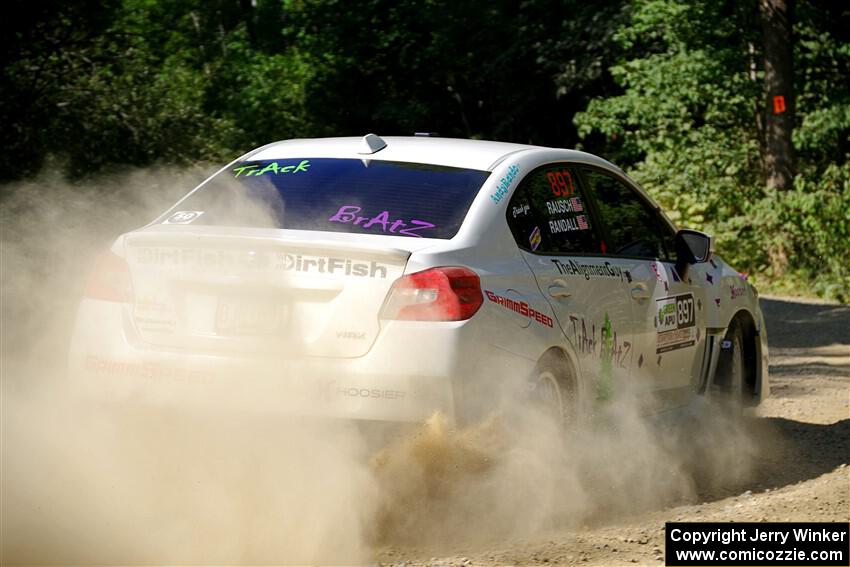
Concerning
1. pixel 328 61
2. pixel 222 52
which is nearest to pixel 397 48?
pixel 328 61

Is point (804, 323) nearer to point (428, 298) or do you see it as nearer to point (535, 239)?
point (535, 239)

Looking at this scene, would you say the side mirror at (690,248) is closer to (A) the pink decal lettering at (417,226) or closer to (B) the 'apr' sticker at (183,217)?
(A) the pink decal lettering at (417,226)

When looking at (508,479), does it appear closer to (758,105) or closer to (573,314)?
(573,314)

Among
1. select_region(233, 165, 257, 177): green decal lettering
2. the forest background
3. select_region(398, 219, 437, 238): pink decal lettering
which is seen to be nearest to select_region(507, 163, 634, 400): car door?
select_region(398, 219, 437, 238): pink decal lettering

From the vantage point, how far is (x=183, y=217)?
5551 millimetres

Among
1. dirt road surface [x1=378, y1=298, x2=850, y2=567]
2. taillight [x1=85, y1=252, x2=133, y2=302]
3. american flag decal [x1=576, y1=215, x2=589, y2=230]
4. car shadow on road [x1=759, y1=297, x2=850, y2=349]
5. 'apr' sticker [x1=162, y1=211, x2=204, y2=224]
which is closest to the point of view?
dirt road surface [x1=378, y1=298, x2=850, y2=567]

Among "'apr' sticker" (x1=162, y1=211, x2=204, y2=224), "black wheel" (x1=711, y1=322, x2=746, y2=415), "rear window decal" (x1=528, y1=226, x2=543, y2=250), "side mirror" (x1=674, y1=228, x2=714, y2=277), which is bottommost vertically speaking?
"black wheel" (x1=711, y1=322, x2=746, y2=415)

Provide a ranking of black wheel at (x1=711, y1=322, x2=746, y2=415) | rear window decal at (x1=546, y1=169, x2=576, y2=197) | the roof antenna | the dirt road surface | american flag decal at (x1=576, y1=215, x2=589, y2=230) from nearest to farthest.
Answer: the dirt road surface
the roof antenna
rear window decal at (x1=546, y1=169, x2=576, y2=197)
american flag decal at (x1=576, y1=215, x2=589, y2=230)
black wheel at (x1=711, y1=322, x2=746, y2=415)

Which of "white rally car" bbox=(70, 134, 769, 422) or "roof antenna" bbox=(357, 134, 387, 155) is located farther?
"roof antenna" bbox=(357, 134, 387, 155)

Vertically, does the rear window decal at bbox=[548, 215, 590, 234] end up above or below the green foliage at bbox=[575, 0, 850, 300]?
below

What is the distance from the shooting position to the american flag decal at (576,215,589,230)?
6.27m

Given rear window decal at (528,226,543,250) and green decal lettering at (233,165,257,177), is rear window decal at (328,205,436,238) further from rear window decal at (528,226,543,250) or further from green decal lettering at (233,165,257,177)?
green decal lettering at (233,165,257,177)

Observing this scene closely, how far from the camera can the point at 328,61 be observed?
3148cm

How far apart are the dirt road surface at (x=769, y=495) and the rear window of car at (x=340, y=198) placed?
1.27 m
